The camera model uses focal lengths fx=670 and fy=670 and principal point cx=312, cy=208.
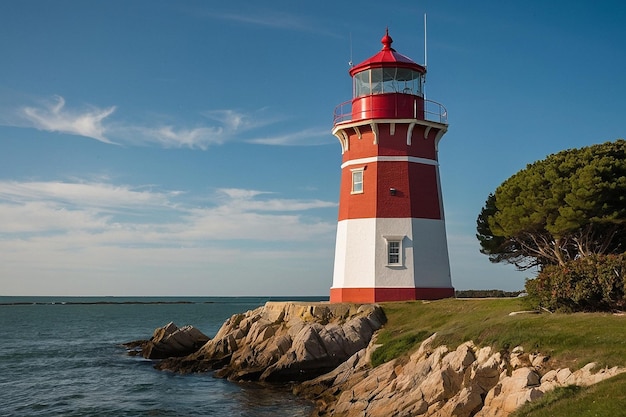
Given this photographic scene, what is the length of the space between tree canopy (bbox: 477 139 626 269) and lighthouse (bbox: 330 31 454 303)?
A: 3.24 meters

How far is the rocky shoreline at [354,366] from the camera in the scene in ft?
50.0

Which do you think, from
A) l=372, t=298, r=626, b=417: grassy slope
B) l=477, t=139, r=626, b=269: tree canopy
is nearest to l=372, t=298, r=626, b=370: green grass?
l=372, t=298, r=626, b=417: grassy slope

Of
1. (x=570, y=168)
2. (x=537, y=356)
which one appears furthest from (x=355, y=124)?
(x=537, y=356)

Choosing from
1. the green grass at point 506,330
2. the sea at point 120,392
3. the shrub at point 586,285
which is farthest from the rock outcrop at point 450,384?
the shrub at point 586,285

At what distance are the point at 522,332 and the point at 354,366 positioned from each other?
6964 mm

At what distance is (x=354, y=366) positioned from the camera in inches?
890

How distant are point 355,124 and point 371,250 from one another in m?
5.68

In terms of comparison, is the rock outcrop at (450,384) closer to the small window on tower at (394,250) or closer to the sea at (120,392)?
Result: the sea at (120,392)

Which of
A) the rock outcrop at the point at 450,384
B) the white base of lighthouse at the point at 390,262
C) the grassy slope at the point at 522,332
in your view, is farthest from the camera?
the white base of lighthouse at the point at 390,262

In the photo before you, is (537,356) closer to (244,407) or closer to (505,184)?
(244,407)

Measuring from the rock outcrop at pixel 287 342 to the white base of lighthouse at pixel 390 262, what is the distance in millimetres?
1831

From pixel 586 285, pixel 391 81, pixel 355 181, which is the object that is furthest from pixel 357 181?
pixel 586 285

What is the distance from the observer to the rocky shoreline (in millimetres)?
15250

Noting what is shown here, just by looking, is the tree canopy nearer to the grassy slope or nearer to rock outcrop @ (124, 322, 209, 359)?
the grassy slope
